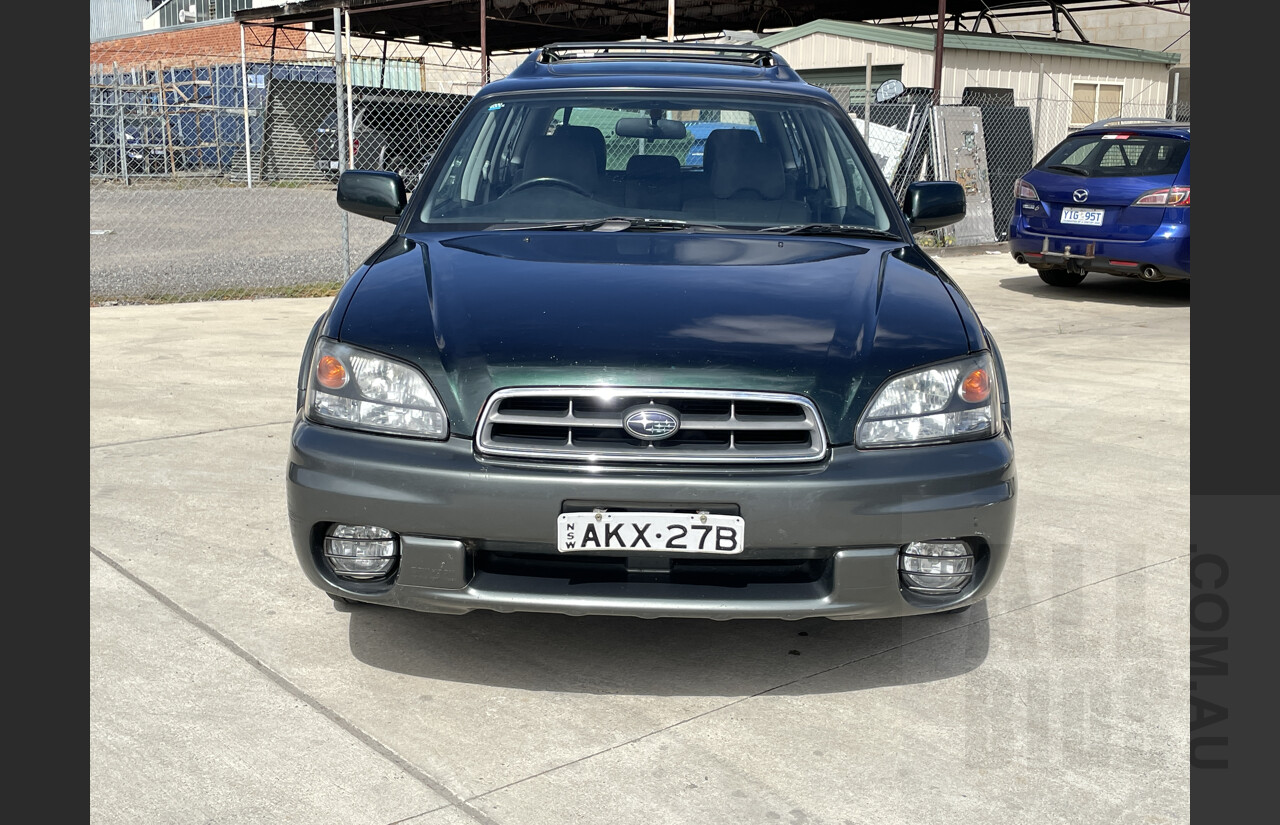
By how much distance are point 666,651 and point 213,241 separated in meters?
13.9

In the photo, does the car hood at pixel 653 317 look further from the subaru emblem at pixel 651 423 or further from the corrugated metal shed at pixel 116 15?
the corrugated metal shed at pixel 116 15

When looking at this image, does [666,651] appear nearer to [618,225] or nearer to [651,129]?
Answer: [618,225]

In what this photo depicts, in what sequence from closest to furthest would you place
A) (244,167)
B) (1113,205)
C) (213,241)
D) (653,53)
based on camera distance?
(653,53)
(1113,205)
(213,241)
(244,167)

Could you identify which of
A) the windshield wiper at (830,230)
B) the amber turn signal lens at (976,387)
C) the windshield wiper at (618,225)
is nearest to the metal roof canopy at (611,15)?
the windshield wiper at (618,225)

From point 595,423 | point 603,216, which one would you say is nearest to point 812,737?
point 595,423

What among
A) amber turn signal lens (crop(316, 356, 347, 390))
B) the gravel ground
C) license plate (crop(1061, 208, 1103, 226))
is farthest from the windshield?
license plate (crop(1061, 208, 1103, 226))

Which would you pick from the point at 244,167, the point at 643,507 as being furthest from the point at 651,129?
the point at 244,167

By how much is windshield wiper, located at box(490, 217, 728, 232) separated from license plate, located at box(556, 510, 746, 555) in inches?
53.0

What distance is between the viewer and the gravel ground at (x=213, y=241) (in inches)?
444

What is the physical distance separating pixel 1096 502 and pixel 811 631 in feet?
6.03

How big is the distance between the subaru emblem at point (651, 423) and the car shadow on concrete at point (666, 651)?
2.37 ft

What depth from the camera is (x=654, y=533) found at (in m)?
2.85

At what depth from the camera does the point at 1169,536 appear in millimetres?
4488
